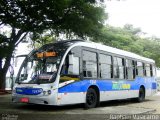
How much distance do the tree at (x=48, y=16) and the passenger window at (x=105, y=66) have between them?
2.79 m

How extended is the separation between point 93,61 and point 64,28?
4.13m

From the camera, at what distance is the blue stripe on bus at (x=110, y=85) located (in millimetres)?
12080

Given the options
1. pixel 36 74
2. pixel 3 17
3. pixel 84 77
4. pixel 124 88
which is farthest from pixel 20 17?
pixel 124 88

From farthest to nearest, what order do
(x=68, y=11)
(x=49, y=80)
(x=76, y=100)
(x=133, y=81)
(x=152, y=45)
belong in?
(x=152, y=45) → (x=133, y=81) → (x=68, y=11) → (x=76, y=100) → (x=49, y=80)

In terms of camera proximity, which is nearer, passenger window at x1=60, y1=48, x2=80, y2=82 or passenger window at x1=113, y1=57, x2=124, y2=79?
passenger window at x1=60, y1=48, x2=80, y2=82

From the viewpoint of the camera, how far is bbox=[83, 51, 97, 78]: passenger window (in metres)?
13.0

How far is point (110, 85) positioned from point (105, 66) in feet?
3.18

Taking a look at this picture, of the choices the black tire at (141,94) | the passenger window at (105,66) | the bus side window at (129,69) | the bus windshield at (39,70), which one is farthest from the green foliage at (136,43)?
the bus windshield at (39,70)

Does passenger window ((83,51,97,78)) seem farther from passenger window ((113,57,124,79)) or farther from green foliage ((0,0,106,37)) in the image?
green foliage ((0,0,106,37))

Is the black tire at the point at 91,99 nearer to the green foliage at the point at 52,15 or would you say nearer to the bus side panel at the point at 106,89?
the bus side panel at the point at 106,89

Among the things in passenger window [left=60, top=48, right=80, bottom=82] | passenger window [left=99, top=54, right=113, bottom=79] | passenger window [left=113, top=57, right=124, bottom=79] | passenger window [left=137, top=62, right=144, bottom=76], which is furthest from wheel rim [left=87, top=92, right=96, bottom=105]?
passenger window [left=137, top=62, right=144, bottom=76]

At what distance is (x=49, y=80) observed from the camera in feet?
37.7

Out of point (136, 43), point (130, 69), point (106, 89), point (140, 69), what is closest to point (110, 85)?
point (106, 89)

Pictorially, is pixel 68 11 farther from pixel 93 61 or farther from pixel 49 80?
pixel 49 80
